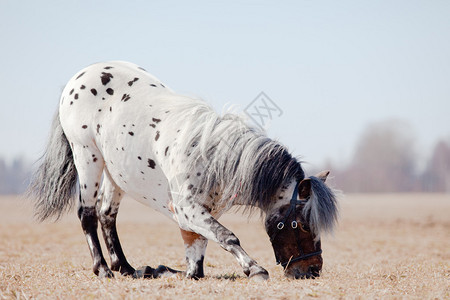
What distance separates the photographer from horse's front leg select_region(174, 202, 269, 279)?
14.2ft

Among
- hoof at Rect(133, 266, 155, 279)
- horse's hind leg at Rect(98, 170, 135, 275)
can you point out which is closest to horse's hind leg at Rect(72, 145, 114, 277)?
horse's hind leg at Rect(98, 170, 135, 275)

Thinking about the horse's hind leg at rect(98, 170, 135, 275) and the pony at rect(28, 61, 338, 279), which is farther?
the horse's hind leg at rect(98, 170, 135, 275)

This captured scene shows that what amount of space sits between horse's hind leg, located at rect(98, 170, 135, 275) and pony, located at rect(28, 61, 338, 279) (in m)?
0.01

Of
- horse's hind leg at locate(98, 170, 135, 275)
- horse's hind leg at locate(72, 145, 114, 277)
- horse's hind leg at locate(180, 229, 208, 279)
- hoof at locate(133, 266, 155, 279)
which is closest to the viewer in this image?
horse's hind leg at locate(180, 229, 208, 279)

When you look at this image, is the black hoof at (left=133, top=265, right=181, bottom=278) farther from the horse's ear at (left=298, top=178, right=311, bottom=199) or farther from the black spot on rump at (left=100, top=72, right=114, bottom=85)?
the black spot on rump at (left=100, top=72, right=114, bottom=85)

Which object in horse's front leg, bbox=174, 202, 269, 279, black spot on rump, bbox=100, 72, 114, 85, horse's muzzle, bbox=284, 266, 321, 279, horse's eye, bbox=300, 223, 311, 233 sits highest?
black spot on rump, bbox=100, 72, 114, 85

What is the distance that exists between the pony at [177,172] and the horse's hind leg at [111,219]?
1 cm

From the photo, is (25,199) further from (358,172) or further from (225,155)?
(358,172)

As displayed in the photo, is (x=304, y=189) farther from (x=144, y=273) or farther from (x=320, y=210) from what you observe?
(x=144, y=273)

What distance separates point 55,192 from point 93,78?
4.99 ft

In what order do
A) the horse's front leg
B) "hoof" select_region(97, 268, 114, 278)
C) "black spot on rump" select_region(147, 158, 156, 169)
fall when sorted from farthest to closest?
"hoof" select_region(97, 268, 114, 278) < "black spot on rump" select_region(147, 158, 156, 169) < the horse's front leg

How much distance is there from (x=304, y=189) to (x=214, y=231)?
3.00 feet

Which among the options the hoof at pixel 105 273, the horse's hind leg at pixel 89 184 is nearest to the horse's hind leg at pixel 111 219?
the horse's hind leg at pixel 89 184

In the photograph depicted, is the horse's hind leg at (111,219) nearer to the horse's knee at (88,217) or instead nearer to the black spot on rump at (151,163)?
the horse's knee at (88,217)
